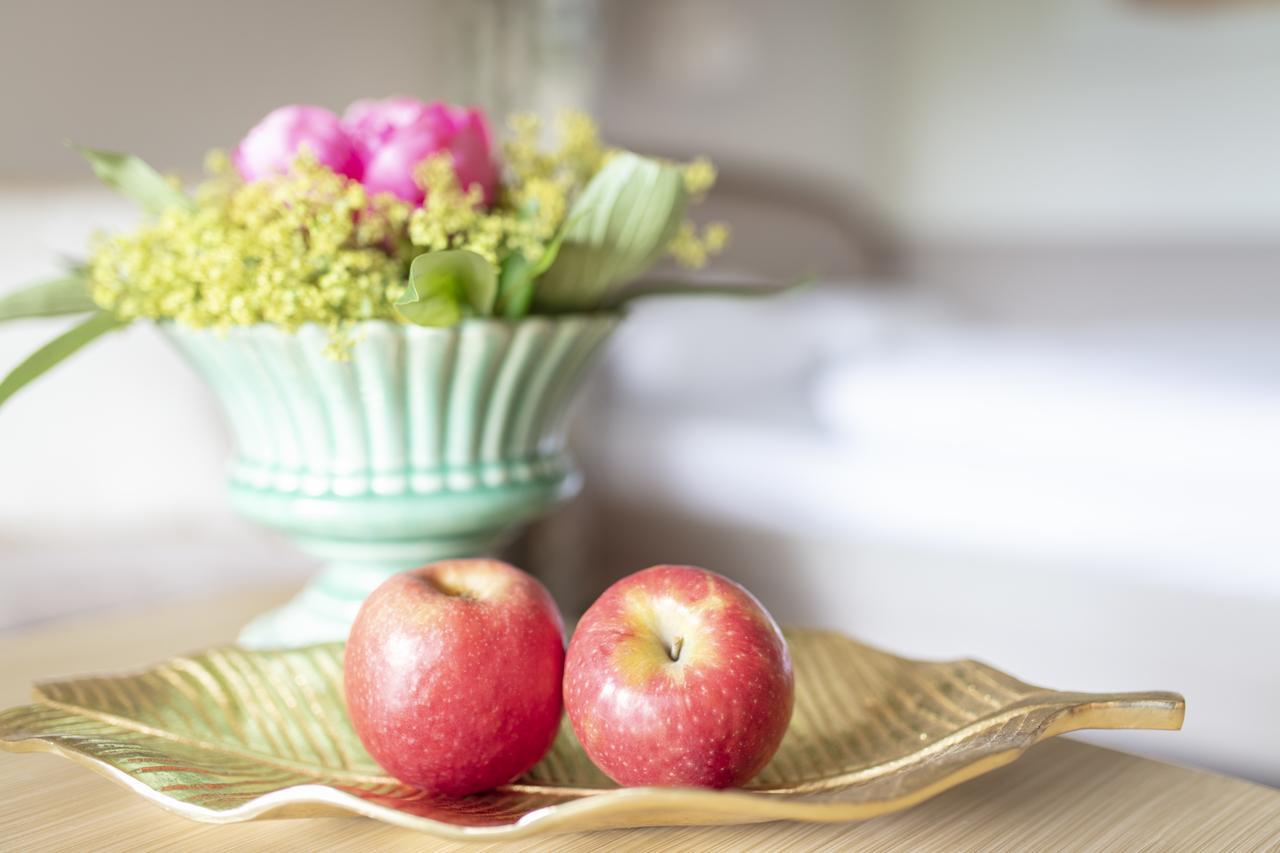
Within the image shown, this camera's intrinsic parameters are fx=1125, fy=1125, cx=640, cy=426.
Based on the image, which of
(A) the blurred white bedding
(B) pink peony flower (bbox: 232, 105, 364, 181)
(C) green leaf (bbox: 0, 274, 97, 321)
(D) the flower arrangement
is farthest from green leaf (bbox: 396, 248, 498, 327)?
(A) the blurred white bedding

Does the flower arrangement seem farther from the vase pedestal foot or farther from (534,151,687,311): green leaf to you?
the vase pedestal foot

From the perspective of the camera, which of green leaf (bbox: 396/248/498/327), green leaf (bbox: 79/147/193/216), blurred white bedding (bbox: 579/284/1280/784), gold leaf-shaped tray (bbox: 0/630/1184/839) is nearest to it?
gold leaf-shaped tray (bbox: 0/630/1184/839)

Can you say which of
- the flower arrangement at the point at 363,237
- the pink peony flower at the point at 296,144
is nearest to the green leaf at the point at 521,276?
the flower arrangement at the point at 363,237

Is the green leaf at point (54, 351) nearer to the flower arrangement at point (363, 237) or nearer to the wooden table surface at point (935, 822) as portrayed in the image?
the flower arrangement at point (363, 237)

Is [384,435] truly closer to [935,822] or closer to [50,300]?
[50,300]

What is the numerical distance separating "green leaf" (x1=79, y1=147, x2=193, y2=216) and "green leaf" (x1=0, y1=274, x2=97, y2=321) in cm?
6

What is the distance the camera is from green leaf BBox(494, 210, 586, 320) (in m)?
0.63

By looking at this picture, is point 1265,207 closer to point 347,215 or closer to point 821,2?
point 821,2

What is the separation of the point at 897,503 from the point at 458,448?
90 centimetres

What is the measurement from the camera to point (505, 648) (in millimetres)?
489

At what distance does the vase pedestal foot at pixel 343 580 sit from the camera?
72cm

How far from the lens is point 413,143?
0.65 meters

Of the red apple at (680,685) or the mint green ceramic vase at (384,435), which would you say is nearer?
the red apple at (680,685)

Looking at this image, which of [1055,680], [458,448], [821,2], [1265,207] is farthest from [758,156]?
[458,448]
